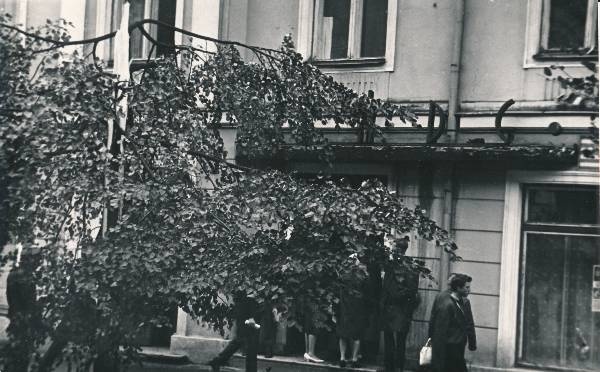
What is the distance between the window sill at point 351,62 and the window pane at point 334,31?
0.23m

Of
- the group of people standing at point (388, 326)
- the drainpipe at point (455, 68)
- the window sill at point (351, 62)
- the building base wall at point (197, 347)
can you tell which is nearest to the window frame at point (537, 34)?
the drainpipe at point (455, 68)

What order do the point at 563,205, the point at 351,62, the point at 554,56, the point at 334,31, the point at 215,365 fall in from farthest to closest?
the point at 334,31 → the point at 351,62 → the point at 215,365 → the point at 563,205 → the point at 554,56

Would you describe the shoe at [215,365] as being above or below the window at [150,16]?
below

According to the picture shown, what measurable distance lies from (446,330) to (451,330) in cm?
11

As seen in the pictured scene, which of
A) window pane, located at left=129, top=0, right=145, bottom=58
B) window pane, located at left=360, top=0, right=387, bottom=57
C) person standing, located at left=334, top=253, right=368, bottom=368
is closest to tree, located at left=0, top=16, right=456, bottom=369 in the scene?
person standing, located at left=334, top=253, right=368, bottom=368

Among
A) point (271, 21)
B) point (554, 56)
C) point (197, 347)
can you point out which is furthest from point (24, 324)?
point (554, 56)

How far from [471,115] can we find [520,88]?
2.45ft

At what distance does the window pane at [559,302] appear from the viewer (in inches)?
467

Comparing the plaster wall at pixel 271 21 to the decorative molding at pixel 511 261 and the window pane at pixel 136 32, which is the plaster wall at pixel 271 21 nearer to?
the window pane at pixel 136 32

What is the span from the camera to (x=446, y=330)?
10648mm

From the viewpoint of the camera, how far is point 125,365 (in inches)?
306

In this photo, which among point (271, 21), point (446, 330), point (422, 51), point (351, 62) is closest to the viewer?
point (446, 330)

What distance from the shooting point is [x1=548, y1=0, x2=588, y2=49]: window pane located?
12.0 metres

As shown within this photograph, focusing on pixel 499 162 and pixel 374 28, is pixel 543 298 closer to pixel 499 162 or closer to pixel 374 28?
pixel 499 162
